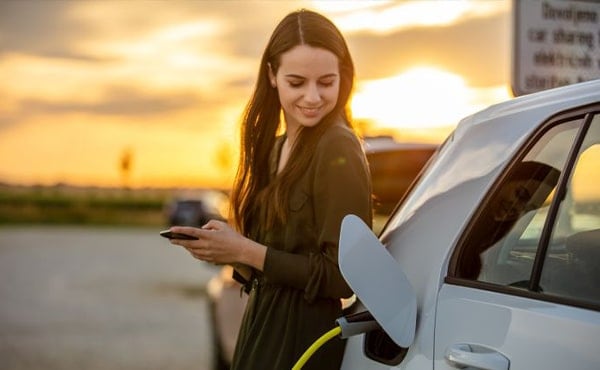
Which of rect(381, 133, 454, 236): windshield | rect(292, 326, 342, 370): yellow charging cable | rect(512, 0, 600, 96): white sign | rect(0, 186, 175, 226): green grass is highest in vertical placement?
rect(512, 0, 600, 96): white sign

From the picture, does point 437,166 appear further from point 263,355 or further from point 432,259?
point 263,355

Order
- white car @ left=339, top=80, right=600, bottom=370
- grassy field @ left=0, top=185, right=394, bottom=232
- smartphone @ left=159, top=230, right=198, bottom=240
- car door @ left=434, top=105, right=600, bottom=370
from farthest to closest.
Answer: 1. grassy field @ left=0, top=185, right=394, bottom=232
2. smartphone @ left=159, top=230, right=198, bottom=240
3. white car @ left=339, top=80, right=600, bottom=370
4. car door @ left=434, top=105, right=600, bottom=370

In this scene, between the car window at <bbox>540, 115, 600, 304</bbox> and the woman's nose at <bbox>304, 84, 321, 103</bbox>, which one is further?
the woman's nose at <bbox>304, 84, 321, 103</bbox>

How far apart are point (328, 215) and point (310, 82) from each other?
39 cm

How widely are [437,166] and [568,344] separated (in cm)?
84

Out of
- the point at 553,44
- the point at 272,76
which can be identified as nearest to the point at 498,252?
the point at 272,76

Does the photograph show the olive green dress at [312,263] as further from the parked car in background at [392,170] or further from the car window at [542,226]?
the parked car in background at [392,170]

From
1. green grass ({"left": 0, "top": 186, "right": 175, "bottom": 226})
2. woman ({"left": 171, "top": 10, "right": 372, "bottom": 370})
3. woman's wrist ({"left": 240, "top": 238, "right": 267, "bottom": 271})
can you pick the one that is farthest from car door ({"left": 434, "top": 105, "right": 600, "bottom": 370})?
green grass ({"left": 0, "top": 186, "right": 175, "bottom": 226})

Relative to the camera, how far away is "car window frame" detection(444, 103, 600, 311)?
2230 mm

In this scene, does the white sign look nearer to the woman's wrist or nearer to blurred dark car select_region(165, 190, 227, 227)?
the woman's wrist

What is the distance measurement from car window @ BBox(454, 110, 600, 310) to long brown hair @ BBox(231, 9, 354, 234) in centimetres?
64

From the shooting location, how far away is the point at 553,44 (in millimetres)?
6066

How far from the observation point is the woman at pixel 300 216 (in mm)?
2822

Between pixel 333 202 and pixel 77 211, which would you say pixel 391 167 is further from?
pixel 77 211
